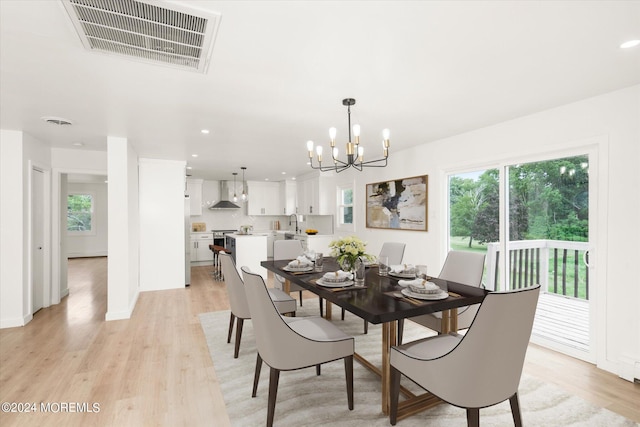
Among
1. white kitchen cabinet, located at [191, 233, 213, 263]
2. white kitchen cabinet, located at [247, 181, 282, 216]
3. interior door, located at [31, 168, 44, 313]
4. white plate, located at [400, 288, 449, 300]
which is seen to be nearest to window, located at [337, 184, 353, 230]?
white kitchen cabinet, located at [247, 181, 282, 216]

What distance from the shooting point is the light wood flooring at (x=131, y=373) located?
2.05 m

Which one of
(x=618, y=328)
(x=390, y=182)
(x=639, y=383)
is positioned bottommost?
(x=639, y=383)

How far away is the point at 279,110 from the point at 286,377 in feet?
7.67

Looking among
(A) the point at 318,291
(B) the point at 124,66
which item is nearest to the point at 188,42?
(B) the point at 124,66

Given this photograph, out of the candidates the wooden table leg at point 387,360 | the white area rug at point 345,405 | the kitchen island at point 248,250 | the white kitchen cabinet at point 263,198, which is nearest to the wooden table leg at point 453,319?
the white area rug at point 345,405

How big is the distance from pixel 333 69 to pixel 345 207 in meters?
4.51

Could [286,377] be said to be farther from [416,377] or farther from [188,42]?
[188,42]

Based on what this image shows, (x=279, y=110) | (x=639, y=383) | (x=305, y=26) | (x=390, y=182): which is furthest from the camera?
(x=390, y=182)

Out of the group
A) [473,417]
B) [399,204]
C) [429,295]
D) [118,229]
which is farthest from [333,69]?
[118,229]

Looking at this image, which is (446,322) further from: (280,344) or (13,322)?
(13,322)

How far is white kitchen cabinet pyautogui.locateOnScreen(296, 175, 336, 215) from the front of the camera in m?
6.90

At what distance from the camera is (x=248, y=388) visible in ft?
7.63

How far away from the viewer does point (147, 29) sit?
5.30 feet

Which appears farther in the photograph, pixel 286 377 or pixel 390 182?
pixel 390 182
